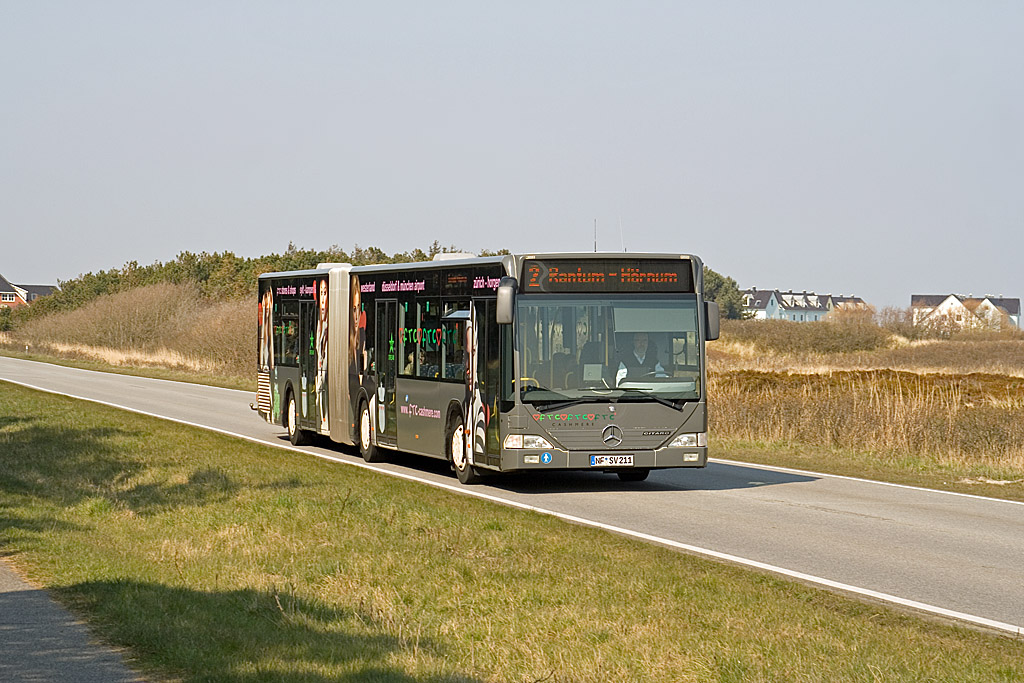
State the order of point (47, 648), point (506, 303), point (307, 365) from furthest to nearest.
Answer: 1. point (307, 365)
2. point (506, 303)
3. point (47, 648)

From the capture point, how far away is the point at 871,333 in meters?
73.6

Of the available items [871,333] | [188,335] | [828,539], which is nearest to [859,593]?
[828,539]

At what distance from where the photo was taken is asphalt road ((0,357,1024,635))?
33.6 feet

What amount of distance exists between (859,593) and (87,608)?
5.39 metres

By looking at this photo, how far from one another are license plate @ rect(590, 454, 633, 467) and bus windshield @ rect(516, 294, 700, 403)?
2.32ft

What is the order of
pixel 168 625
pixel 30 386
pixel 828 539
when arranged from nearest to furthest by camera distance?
pixel 168 625 < pixel 828 539 < pixel 30 386

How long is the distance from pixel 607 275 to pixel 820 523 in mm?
4036

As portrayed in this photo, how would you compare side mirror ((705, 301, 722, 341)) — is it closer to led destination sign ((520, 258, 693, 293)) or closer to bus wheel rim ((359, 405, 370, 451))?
led destination sign ((520, 258, 693, 293))

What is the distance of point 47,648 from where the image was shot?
24.5ft

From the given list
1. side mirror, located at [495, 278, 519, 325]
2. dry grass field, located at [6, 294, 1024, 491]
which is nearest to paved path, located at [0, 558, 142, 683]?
side mirror, located at [495, 278, 519, 325]

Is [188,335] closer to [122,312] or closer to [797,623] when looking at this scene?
[122,312]

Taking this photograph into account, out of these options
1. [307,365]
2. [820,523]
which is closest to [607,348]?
[820,523]

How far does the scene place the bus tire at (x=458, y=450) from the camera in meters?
17.1

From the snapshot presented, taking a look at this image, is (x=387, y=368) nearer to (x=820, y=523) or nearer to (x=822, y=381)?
(x=820, y=523)
